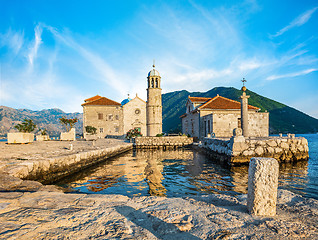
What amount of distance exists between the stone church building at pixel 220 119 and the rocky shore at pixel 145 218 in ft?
56.4

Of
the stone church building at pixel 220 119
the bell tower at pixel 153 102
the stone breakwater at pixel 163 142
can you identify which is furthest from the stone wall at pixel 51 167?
the bell tower at pixel 153 102

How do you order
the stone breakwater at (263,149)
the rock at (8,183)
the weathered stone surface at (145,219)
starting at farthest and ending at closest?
the stone breakwater at (263,149) < the rock at (8,183) < the weathered stone surface at (145,219)

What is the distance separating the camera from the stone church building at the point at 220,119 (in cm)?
2267

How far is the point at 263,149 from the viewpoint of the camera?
11.4 meters

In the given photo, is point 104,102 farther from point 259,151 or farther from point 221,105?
point 259,151

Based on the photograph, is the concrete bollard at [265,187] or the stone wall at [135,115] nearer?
the concrete bollard at [265,187]

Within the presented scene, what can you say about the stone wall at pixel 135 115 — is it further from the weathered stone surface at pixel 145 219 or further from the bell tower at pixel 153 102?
the weathered stone surface at pixel 145 219

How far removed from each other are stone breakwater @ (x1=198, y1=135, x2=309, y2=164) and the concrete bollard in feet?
28.9

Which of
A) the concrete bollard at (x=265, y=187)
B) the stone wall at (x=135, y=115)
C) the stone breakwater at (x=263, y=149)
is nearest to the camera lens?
the concrete bollard at (x=265, y=187)

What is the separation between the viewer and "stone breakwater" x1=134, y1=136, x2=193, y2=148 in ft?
79.0

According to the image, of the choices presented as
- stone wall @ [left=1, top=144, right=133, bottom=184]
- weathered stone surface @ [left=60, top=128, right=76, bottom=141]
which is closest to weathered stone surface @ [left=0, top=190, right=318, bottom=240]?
stone wall @ [left=1, top=144, right=133, bottom=184]

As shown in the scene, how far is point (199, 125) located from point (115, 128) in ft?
63.0

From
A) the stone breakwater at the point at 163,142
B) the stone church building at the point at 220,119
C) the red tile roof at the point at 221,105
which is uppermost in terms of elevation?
the red tile roof at the point at 221,105

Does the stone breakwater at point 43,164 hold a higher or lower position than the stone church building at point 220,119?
lower
